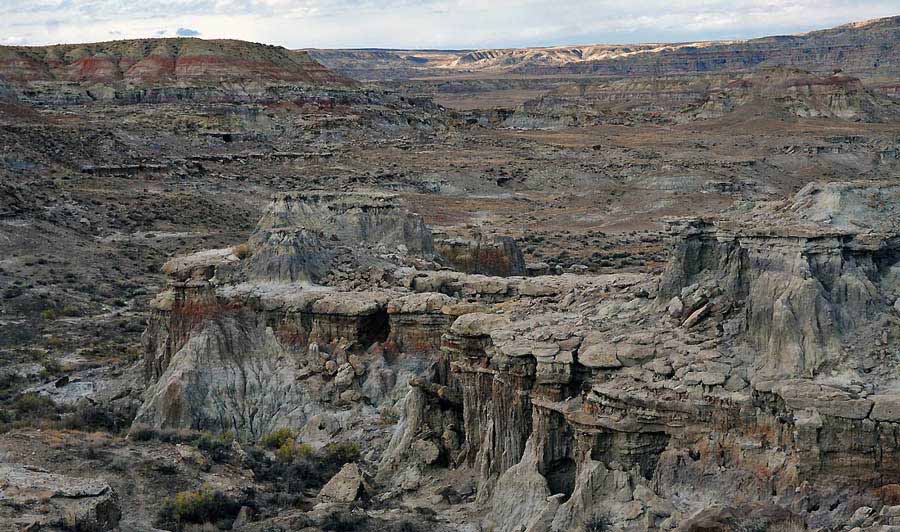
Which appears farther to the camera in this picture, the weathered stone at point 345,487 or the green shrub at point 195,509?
the weathered stone at point 345,487

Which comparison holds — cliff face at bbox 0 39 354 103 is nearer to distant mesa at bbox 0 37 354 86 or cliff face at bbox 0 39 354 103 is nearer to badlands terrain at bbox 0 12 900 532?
distant mesa at bbox 0 37 354 86

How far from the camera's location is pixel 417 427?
66.0 ft

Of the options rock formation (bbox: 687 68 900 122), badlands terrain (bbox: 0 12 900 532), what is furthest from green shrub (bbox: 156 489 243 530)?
rock formation (bbox: 687 68 900 122)

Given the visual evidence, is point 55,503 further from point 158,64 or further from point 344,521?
point 158,64

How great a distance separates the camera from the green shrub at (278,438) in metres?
22.6

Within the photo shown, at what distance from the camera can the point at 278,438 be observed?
22.7 metres

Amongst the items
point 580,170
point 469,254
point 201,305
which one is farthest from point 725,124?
point 201,305

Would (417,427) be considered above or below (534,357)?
below

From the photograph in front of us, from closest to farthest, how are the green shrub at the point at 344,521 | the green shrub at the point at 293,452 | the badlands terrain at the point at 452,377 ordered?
the badlands terrain at the point at 452,377 < the green shrub at the point at 344,521 < the green shrub at the point at 293,452

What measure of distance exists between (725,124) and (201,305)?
111m

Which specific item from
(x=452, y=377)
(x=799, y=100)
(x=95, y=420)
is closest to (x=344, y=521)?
(x=452, y=377)

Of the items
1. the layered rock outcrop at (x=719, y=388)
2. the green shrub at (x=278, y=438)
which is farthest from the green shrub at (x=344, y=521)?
the green shrub at (x=278, y=438)

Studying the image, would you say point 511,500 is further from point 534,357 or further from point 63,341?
point 63,341

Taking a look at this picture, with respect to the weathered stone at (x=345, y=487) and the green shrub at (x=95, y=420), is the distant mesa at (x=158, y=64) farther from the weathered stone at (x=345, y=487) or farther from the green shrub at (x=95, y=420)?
the weathered stone at (x=345, y=487)
